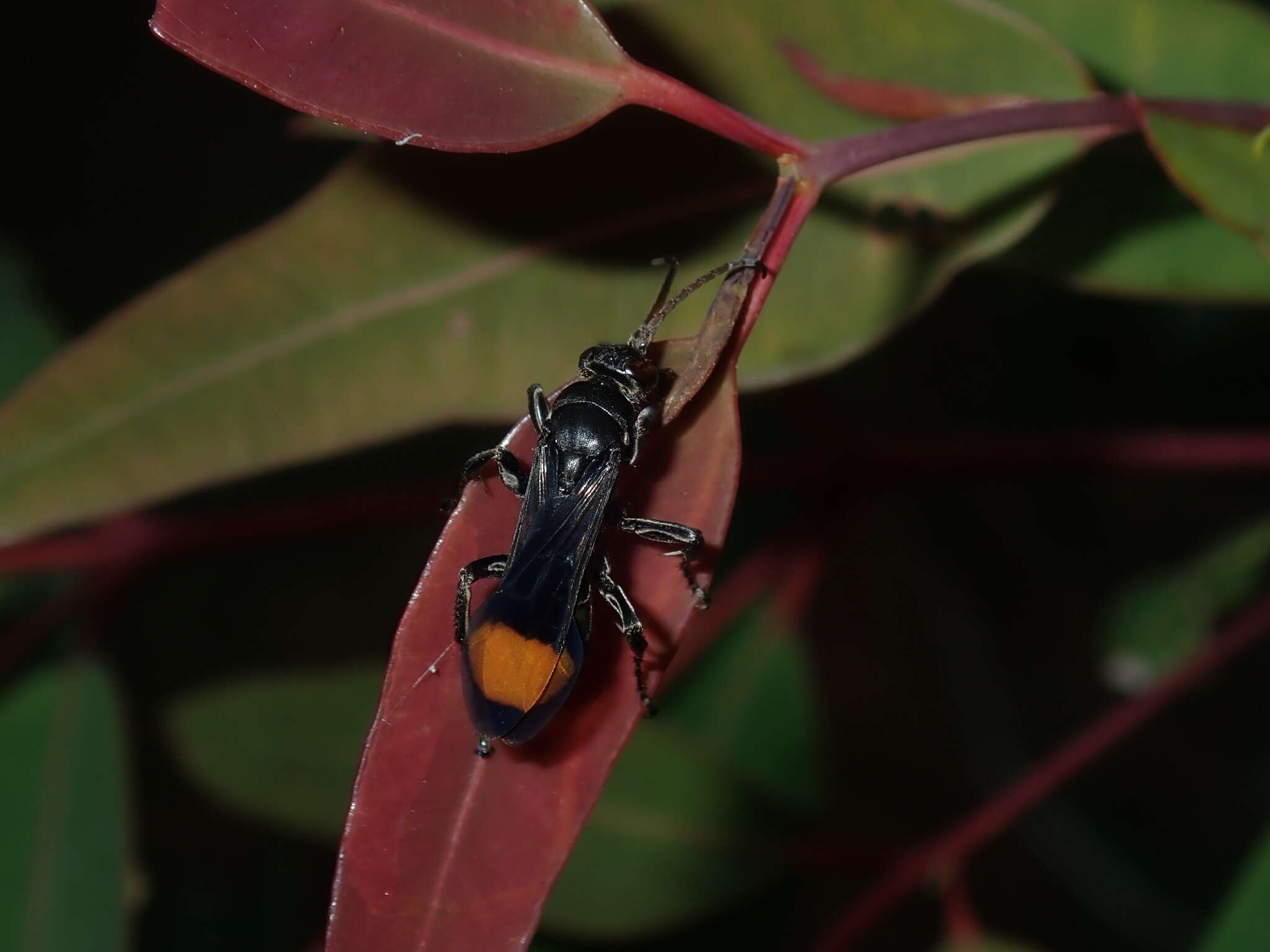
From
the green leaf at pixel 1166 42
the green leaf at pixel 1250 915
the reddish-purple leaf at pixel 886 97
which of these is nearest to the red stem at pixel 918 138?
the reddish-purple leaf at pixel 886 97

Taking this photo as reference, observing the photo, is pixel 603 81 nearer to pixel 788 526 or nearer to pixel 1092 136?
pixel 1092 136

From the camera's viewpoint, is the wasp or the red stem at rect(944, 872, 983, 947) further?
the red stem at rect(944, 872, 983, 947)

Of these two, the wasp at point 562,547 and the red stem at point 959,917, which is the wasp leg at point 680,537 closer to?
the wasp at point 562,547

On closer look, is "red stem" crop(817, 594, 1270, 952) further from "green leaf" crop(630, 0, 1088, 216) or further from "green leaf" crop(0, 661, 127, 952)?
"green leaf" crop(0, 661, 127, 952)

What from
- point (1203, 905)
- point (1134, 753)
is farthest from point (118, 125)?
point (1203, 905)

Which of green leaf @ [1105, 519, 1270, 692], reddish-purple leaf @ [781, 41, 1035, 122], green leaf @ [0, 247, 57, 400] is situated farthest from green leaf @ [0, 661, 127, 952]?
green leaf @ [1105, 519, 1270, 692]

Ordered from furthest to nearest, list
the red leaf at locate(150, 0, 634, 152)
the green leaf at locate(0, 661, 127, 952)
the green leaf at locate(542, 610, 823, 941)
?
the green leaf at locate(542, 610, 823, 941) → the green leaf at locate(0, 661, 127, 952) → the red leaf at locate(150, 0, 634, 152)

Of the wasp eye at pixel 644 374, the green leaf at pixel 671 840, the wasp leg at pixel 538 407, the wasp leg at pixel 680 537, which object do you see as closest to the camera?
the wasp leg at pixel 680 537
